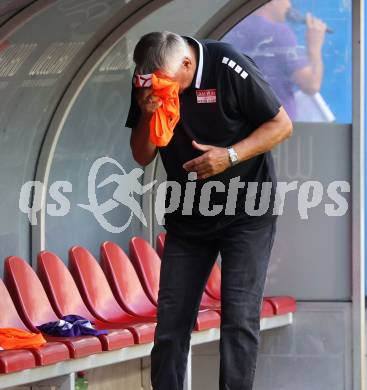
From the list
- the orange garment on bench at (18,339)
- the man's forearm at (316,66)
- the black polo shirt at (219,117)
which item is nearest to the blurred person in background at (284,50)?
the man's forearm at (316,66)

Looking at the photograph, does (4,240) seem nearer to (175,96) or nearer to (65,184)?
(65,184)

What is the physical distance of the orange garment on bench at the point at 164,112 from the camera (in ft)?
14.4

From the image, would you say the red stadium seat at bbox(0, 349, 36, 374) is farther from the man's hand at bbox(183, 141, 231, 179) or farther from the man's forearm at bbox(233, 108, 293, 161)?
the man's forearm at bbox(233, 108, 293, 161)

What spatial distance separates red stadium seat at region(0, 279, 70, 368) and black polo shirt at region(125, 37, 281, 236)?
946 mm

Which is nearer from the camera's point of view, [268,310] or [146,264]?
→ [268,310]

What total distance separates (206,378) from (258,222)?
3.25 m

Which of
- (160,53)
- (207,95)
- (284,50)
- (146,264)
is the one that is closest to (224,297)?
(207,95)

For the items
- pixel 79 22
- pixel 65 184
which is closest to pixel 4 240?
pixel 65 184

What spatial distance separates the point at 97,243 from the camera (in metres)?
8.02

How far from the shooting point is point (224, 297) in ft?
15.1

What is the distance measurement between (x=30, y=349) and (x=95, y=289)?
181 cm

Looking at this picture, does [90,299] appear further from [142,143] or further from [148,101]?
[148,101]

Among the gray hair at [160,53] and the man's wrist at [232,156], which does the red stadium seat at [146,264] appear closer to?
the man's wrist at [232,156]

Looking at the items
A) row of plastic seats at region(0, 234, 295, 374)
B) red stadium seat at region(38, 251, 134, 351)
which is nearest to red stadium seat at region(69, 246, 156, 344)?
row of plastic seats at region(0, 234, 295, 374)
